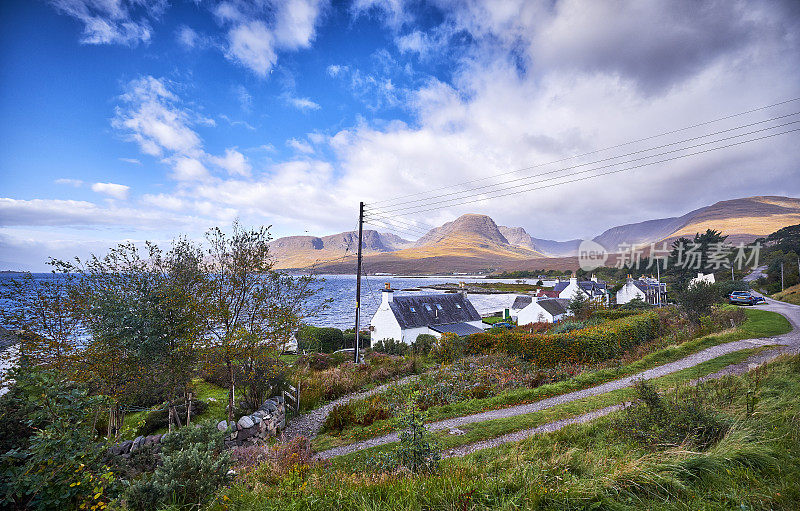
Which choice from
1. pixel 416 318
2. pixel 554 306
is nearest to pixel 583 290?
pixel 554 306

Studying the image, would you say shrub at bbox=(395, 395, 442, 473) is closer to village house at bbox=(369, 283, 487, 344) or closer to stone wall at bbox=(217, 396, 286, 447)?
stone wall at bbox=(217, 396, 286, 447)

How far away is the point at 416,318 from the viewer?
98.5 ft

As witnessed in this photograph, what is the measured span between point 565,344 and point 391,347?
1499 cm

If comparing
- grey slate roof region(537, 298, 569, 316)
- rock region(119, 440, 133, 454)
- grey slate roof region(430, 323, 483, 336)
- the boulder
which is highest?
rock region(119, 440, 133, 454)

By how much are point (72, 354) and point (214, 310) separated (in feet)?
10.9

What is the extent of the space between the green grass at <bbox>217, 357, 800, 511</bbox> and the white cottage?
34.9 meters

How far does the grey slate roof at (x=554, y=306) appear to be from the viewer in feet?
128

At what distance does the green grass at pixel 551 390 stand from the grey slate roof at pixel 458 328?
15.6 m

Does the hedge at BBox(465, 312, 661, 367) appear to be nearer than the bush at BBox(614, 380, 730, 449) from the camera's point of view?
No

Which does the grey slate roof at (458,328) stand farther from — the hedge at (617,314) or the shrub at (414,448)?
the shrub at (414,448)

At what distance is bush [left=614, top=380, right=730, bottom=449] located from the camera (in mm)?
5385

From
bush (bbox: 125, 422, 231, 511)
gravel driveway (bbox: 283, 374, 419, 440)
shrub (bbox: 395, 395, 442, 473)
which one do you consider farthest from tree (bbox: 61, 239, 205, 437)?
shrub (bbox: 395, 395, 442, 473)

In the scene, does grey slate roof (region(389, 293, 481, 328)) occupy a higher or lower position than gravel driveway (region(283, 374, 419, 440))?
higher

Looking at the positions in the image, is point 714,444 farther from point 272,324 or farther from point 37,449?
point 272,324
